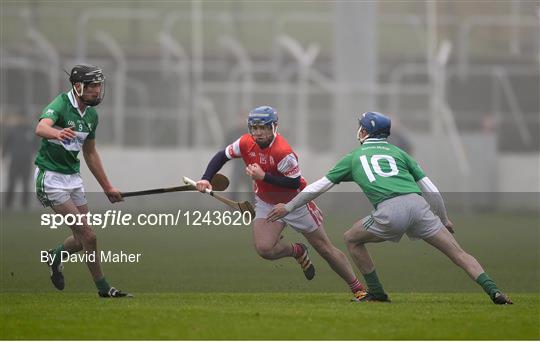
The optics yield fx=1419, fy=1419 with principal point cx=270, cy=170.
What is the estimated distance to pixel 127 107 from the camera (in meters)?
30.8

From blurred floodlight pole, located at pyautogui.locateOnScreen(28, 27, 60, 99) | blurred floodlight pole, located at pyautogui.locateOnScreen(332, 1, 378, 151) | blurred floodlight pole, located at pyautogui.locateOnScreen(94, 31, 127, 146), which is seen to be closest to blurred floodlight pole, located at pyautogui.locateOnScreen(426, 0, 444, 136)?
blurred floodlight pole, located at pyautogui.locateOnScreen(332, 1, 378, 151)

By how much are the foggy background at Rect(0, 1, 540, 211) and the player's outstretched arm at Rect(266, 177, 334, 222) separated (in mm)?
16242

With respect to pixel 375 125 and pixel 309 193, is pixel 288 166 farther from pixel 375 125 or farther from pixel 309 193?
pixel 375 125

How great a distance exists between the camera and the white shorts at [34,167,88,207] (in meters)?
12.6

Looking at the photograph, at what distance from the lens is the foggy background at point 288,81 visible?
3053 cm

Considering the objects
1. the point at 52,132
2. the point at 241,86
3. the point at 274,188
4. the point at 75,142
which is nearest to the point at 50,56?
the point at 241,86

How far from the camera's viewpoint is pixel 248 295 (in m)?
13.6

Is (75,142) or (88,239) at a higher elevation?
(75,142)

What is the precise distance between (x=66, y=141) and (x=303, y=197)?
7.11ft

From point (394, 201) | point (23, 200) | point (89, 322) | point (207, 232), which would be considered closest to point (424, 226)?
point (394, 201)

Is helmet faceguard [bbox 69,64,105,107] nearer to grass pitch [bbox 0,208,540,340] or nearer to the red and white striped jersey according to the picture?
the red and white striped jersey

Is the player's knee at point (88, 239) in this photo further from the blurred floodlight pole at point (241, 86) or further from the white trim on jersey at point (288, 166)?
the blurred floodlight pole at point (241, 86)

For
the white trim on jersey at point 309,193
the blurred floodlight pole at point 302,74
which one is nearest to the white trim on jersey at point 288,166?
the white trim on jersey at point 309,193

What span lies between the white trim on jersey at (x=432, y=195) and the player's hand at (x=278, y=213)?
1.22m
